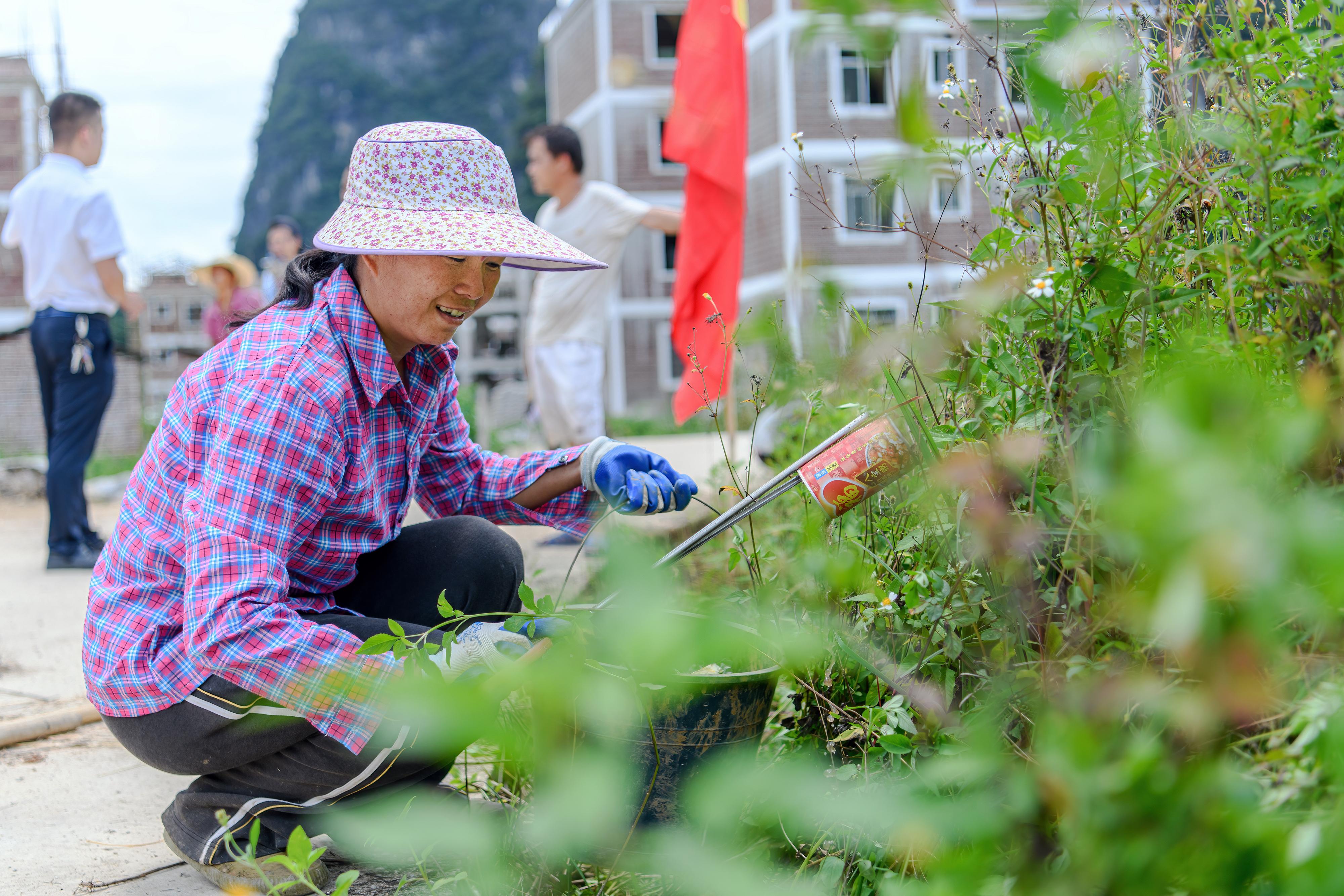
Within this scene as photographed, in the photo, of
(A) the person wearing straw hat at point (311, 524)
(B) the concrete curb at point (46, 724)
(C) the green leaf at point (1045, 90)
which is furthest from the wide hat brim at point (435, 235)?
(B) the concrete curb at point (46, 724)

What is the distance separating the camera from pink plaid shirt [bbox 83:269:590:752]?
1.55 meters

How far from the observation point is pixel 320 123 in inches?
2734

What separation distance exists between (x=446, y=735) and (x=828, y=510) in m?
1.11

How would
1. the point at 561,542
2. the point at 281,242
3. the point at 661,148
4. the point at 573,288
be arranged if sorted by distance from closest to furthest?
the point at 561,542, the point at 573,288, the point at 281,242, the point at 661,148

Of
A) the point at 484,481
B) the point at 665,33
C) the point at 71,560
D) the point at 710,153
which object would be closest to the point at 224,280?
the point at 71,560

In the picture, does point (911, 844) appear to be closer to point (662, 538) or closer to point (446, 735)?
point (446, 735)

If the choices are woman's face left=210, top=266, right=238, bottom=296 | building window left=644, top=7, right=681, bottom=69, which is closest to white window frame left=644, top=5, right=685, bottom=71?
building window left=644, top=7, right=681, bottom=69

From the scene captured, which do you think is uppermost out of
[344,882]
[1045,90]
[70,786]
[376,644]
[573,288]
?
[1045,90]

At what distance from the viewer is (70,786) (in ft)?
7.38

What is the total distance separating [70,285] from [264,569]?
146 inches

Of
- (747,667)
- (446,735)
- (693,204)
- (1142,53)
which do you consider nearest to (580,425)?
(693,204)

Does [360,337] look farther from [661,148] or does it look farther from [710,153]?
[661,148]

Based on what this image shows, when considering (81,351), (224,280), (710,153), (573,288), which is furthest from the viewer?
(224,280)

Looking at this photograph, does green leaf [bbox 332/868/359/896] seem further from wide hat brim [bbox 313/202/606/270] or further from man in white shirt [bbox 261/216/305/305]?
man in white shirt [bbox 261/216/305/305]
